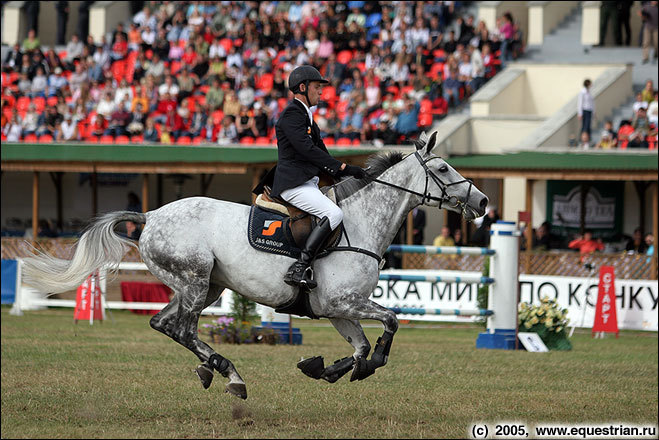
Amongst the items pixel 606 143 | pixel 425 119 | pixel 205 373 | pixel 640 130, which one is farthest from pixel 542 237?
pixel 205 373

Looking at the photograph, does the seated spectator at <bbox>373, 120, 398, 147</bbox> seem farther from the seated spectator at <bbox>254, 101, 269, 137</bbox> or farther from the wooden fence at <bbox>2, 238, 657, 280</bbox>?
the wooden fence at <bbox>2, 238, 657, 280</bbox>

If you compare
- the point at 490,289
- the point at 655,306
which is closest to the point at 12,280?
the point at 490,289

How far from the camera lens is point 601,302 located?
19.4m

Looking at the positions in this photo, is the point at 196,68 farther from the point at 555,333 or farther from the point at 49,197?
the point at 555,333

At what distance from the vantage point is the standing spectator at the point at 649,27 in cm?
3031

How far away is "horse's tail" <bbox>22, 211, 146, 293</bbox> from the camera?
1028 centimetres

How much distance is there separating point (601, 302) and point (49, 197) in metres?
19.1

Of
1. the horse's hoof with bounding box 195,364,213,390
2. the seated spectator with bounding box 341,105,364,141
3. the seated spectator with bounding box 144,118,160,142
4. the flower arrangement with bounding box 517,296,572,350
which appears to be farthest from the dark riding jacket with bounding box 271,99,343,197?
the seated spectator with bounding box 144,118,160,142

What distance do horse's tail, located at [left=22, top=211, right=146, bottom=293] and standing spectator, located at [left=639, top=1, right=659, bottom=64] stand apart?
23.0 meters

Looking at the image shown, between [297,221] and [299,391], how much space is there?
2.20 m

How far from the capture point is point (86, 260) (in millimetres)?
10289

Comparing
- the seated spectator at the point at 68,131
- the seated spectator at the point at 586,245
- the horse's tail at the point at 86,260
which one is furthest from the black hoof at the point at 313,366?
the seated spectator at the point at 68,131

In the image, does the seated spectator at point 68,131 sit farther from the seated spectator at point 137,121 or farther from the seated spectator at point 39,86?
the seated spectator at point 39,86

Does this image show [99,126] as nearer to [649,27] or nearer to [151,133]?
[151,133]
